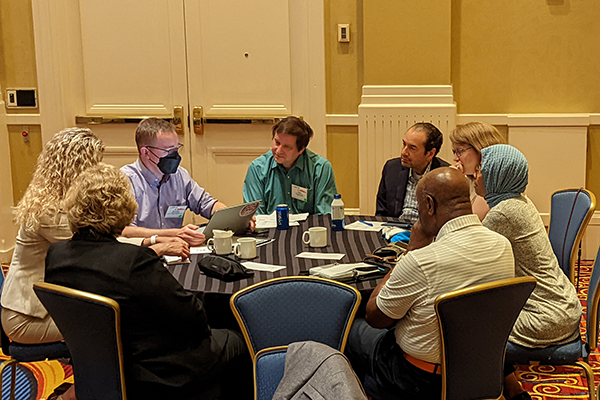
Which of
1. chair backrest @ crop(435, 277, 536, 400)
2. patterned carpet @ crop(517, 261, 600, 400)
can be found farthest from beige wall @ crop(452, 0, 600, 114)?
chair backrest @ crop(435, 277, 536, 400)

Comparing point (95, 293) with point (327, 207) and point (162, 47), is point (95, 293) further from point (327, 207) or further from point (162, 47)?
point (162, 47)

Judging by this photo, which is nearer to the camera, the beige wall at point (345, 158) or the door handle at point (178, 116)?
the beige wall at point (345, 158)

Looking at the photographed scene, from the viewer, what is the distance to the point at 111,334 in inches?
85.7

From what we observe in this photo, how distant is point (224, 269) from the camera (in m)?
2.76

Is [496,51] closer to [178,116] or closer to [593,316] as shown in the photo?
[178,116]

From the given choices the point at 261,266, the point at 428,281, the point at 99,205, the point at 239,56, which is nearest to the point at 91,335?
the point at 99,205

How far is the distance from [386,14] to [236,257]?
2.97 m

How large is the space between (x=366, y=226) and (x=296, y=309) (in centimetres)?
136

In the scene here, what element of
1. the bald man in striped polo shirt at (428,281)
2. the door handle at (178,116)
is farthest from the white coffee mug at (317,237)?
the door handle at (178,116)

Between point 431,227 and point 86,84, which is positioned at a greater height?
point 86,84

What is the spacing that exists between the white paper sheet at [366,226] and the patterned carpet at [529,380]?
1.04m

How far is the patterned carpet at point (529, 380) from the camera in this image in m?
3.24

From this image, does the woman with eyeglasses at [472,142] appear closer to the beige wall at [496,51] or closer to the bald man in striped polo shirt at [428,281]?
the bald man in striped polo shirt at [428,281]

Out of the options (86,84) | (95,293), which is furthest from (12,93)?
(95,293)
